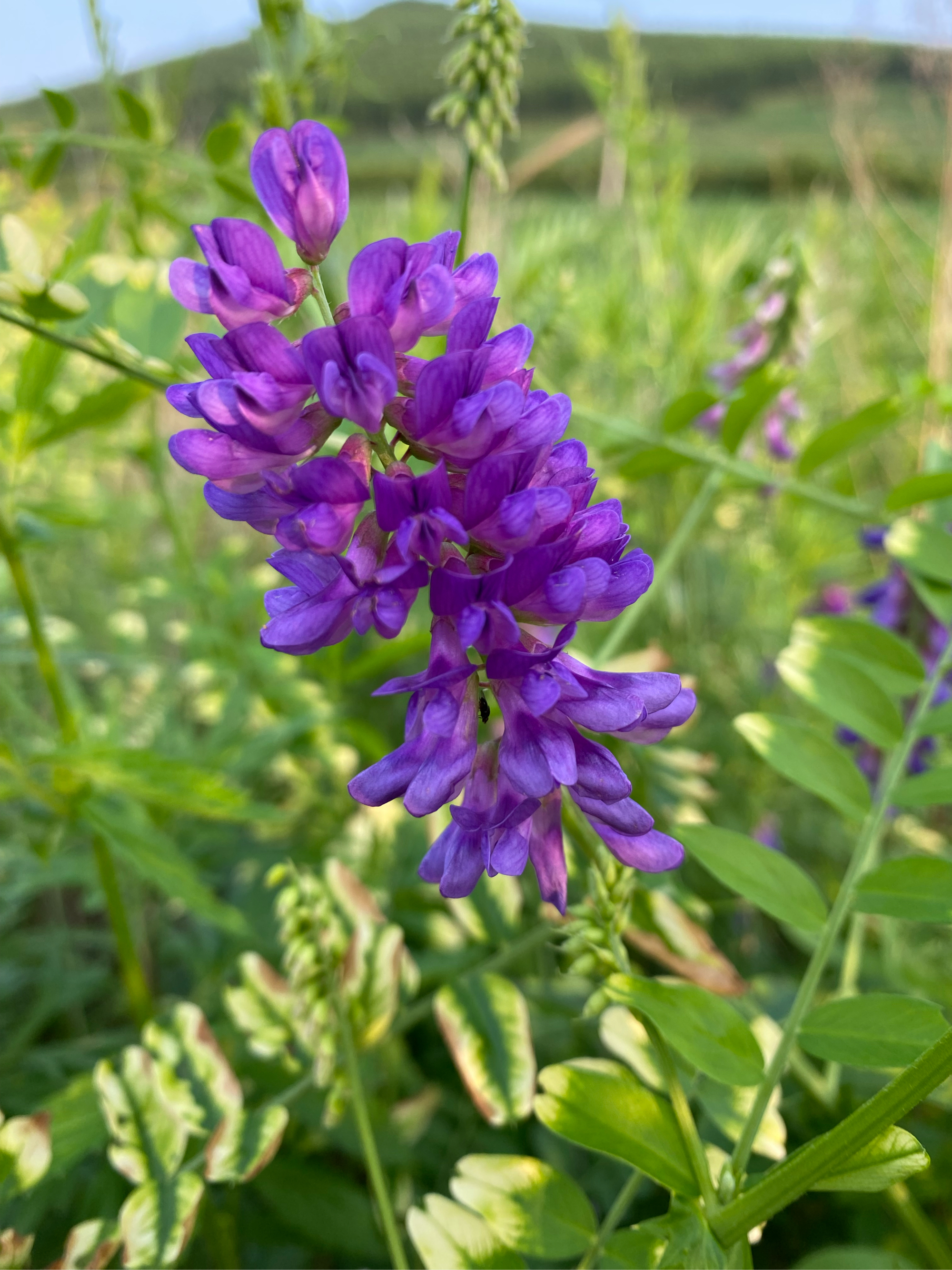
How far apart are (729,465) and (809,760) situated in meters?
0.39

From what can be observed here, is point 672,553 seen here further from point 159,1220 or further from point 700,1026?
point 159,1220

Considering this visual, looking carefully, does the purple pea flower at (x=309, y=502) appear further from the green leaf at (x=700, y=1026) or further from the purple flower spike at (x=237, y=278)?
the green leaf at (x=700, y=1026)

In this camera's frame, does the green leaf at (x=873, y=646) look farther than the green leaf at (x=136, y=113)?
No

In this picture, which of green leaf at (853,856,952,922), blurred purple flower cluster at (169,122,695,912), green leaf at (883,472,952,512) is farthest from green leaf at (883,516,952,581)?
blurred purple flower cluster at (169,122,695,912)

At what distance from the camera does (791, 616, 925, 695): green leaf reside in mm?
1060

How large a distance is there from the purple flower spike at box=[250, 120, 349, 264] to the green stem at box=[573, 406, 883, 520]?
21.8 inches

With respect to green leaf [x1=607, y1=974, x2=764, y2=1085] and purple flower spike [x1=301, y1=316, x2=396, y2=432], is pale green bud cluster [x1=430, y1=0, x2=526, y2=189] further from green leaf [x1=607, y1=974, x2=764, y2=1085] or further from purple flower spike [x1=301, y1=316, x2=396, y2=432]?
green leaf [x1=607, y1=974, x2=764, y2=1085]

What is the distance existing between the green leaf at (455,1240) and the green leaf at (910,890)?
1.28 ft

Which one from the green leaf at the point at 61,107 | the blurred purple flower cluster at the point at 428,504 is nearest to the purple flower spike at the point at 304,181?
the blurred purple flower cluster at the point at 428,504

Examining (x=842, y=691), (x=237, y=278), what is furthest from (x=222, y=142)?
(x=842, y=691)

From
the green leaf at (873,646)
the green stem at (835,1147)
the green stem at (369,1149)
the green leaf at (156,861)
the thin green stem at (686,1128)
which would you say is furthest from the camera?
the green leaf at (873,646)

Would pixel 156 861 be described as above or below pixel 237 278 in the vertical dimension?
below

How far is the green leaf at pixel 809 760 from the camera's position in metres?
0.90

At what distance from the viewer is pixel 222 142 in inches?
47.3
